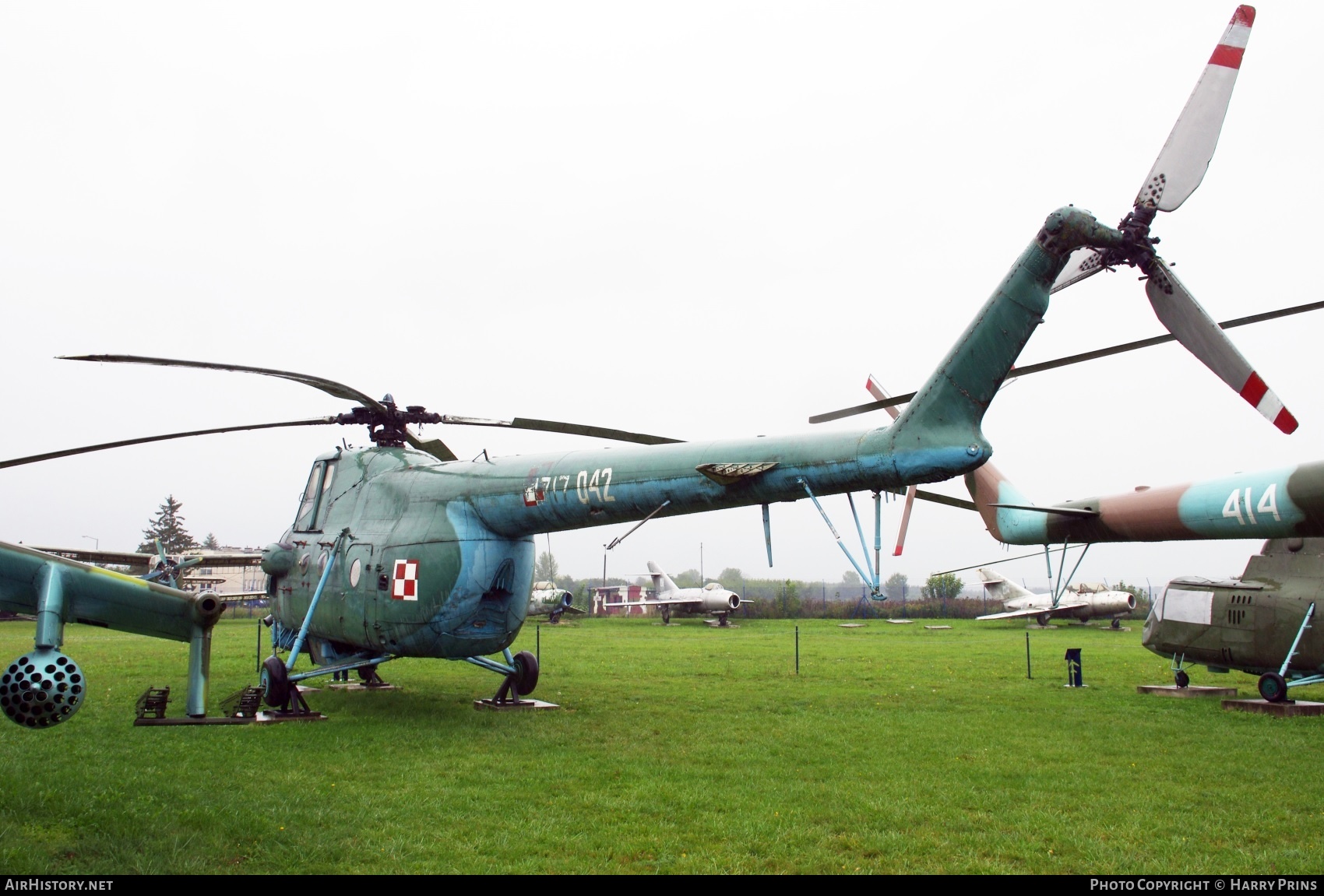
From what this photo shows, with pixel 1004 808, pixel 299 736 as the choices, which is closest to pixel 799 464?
pixel 1004 808

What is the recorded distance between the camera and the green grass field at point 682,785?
237 inches

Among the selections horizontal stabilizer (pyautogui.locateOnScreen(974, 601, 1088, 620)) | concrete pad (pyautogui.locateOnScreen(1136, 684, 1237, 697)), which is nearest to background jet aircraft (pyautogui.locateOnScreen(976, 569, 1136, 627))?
horizontal stabilizer (pyautogui.locateOnScreen(974, 601, 1088, 620))

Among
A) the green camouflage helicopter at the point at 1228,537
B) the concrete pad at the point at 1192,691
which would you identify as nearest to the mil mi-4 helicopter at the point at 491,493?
the green camouflage helicopter at the point at 1228,537

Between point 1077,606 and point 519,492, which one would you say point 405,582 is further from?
point 1077,606

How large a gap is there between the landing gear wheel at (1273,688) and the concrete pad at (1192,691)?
158cm

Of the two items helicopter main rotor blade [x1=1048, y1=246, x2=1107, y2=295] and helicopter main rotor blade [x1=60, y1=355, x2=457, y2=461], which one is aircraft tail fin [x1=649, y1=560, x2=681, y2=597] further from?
helicopter main rotor blade [x1=1048, y1=246, x2=1107, y2=295]

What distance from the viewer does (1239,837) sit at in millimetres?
6574

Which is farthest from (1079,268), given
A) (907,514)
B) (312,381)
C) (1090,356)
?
(312,381)

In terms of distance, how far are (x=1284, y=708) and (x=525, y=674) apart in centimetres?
1077

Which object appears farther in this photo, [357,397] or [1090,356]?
[357,397]

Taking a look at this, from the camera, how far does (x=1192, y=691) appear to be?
15273 mm

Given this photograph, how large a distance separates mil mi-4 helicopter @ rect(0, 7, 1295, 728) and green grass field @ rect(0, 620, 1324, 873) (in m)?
1.10

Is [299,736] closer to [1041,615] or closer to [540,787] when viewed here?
[540,787]

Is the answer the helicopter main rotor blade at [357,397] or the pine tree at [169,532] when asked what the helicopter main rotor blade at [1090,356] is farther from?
the pine tree at [169,532]
